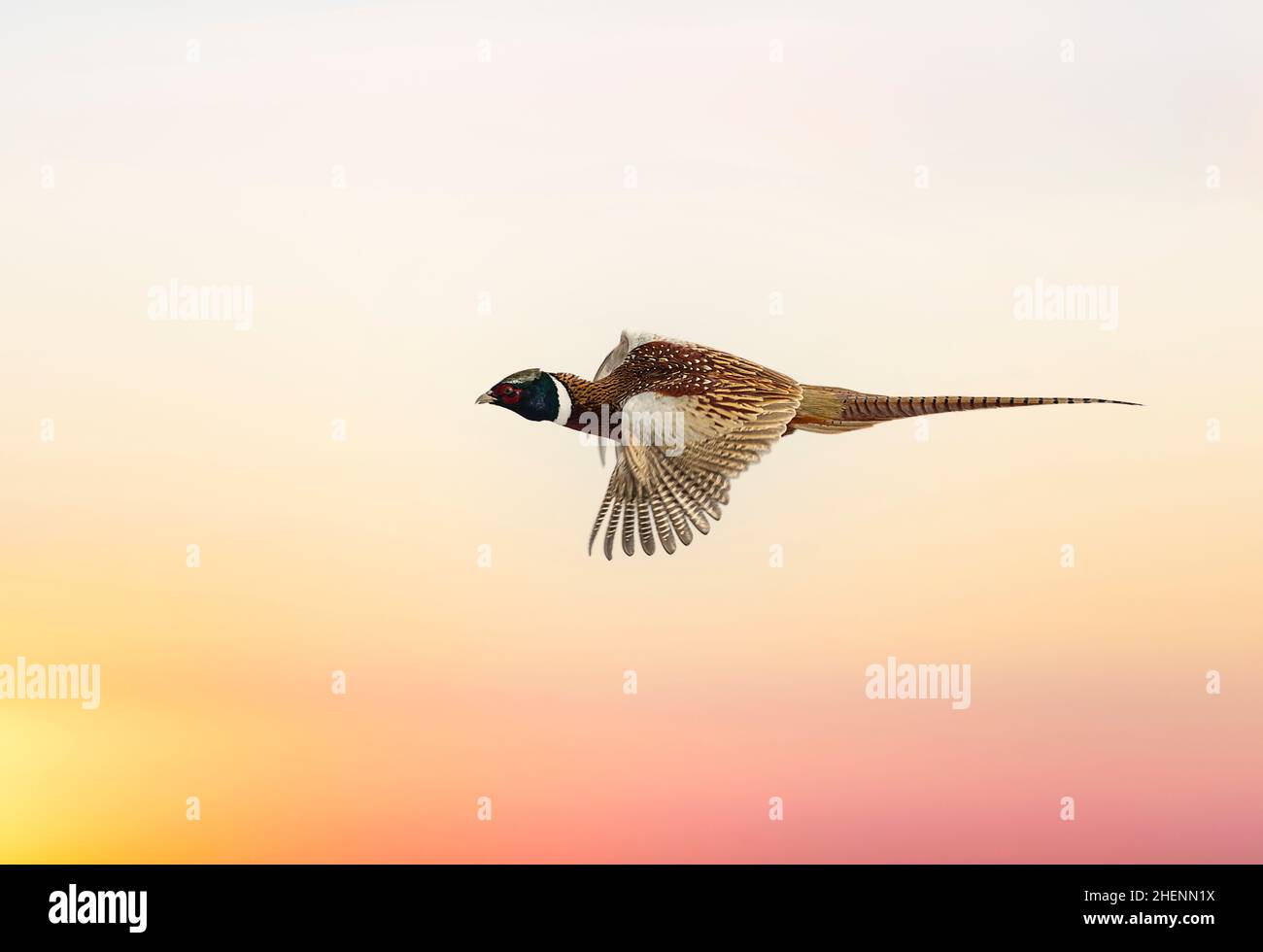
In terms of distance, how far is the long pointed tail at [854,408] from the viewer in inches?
325

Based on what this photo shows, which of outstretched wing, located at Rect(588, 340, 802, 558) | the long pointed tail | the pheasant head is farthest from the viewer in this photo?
the pheasant head

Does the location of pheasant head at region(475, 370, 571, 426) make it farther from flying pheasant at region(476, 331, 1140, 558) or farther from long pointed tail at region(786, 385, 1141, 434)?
long pointed tail at region(786, 385, 1141, 434)

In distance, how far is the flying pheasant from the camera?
779cm

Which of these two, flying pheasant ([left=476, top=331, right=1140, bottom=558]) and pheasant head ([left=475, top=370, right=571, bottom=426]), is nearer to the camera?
flying pheasant ([left=476, top=331, right=1140, bottom=558])

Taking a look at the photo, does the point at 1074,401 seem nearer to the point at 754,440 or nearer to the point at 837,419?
the point at 837,419

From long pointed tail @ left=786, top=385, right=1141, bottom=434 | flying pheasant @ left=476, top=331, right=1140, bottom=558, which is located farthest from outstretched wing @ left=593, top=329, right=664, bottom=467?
long pointed tail @ left=786, top=385, right=1141, bottom=434

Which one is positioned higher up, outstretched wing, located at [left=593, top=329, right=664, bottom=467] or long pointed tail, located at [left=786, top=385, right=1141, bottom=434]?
outstretched wing, located at [left=593, top=329, right=664, bottom=467]

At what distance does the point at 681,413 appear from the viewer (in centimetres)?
824

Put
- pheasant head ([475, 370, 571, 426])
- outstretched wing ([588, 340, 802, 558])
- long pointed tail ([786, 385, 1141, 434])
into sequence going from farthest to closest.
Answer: pheasant head ([475, 370, 571, 426]), long pointed tail ([786, 385, 1141, 434]), outstretched wing ([588, 340, 802, 558])

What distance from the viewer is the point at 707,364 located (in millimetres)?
8523

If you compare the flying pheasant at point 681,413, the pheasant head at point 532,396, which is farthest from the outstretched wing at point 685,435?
the pheasant head at point 532,396

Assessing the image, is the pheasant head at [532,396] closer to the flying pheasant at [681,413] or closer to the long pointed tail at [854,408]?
the flying pheasant at [681,413]

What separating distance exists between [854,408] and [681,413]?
128cm
